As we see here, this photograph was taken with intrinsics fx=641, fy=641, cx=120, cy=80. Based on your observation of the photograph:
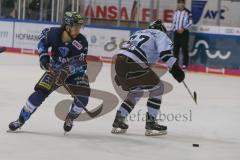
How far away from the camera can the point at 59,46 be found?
562 cm

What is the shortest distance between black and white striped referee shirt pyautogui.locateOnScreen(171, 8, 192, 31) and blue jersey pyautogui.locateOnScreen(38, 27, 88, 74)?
7.26 metres

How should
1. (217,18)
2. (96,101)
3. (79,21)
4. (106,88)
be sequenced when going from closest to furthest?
(79,21), (96,101), (106,88), (217,18)

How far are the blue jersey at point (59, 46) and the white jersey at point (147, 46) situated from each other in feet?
1.44

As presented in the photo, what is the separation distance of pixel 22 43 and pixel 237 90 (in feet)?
22.9

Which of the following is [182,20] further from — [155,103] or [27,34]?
[155,103]

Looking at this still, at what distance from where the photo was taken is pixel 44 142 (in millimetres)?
5316

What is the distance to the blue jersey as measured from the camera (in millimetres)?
5605

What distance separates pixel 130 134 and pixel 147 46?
0.85 m

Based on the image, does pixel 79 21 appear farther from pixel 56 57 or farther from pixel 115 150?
pixel 115 150

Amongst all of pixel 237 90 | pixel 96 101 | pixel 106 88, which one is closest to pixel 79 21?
pixel 96 101

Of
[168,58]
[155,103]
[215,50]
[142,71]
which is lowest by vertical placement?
[155,103]

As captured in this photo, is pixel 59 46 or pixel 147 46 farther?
pixel 147 46

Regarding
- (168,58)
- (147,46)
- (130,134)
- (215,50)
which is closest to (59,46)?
(147,46)

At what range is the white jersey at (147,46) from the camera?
5.63 metres
